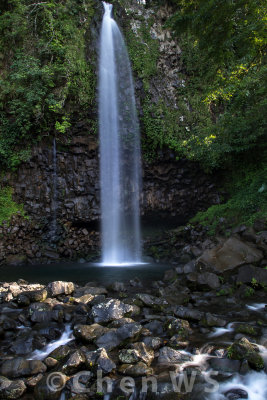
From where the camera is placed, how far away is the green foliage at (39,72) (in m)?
13.6

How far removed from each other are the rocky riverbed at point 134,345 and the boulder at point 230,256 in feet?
3.42

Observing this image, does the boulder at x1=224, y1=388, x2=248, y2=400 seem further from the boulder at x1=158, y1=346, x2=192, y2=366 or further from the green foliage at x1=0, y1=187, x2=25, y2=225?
the green foliage at x1=0, y1=187, x2=25, y2=225

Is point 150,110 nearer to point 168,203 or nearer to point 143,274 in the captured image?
point 168,203

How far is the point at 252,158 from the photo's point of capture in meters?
14.2

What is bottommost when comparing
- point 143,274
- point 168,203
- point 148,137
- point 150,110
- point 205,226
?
point 143,274

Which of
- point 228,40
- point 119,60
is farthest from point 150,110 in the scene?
point 228,40

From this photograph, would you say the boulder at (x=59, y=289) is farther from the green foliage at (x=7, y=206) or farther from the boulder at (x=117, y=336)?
the green foliage at (x=7, y=206)

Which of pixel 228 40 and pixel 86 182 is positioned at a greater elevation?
pixel 228 40

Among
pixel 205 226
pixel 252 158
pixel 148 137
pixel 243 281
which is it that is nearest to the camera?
pixel 243 281

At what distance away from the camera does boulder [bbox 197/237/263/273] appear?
761 cm

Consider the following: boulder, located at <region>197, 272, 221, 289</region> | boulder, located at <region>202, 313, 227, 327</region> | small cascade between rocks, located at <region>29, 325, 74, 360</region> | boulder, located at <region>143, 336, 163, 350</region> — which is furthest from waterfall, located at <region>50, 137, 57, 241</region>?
boulder, located at <region>143, 336, 163, 350</region>

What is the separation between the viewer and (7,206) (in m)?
13.8

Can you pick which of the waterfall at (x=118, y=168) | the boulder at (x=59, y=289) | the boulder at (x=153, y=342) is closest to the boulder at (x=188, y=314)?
the boulder at (x=153, y=342)

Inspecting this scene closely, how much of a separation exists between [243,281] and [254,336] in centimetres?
268
